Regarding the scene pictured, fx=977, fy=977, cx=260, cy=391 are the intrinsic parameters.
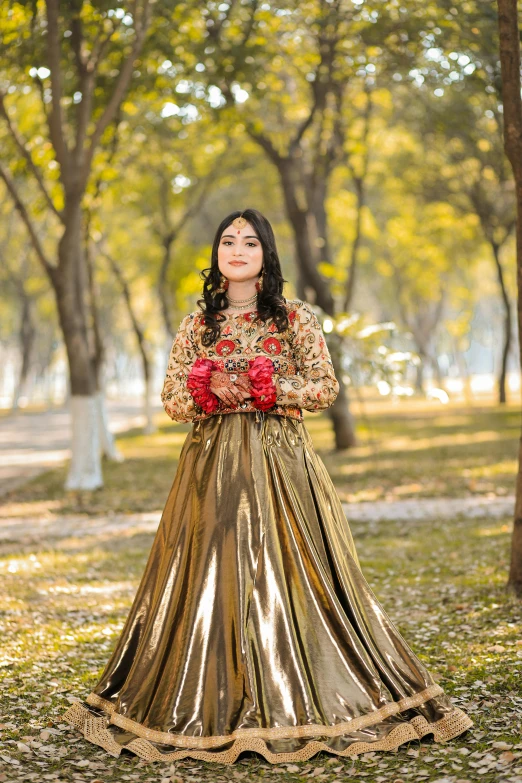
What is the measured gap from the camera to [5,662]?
5469 mm

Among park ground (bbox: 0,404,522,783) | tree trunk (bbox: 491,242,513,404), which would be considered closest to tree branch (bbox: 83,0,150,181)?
park ground (bbox: 0,404,522,783)

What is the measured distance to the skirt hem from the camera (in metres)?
3.77

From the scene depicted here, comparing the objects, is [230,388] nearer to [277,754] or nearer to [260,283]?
[260,283]

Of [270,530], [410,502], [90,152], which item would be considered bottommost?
[410,502]

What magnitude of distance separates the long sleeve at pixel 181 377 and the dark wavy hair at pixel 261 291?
0.27 ft

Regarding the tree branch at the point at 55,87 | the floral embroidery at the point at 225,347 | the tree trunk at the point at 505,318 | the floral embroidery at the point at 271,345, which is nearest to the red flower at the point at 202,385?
the floral embroidery at the point at 225,347

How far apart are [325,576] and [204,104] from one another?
1234 centimetres

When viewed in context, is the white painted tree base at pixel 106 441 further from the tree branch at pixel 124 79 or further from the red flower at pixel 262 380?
the red flower at pixel 262 380

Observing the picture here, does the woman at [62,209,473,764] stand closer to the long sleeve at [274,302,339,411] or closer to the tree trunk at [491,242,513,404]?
the long sleeve at [274,302,339,411]

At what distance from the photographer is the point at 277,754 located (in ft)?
12.3

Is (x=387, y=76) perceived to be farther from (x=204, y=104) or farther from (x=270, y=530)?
(x=270, y=530)

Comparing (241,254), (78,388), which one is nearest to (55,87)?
(78,388)

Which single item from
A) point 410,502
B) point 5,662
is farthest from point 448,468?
point 5,662

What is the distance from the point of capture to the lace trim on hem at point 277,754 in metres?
3.76
